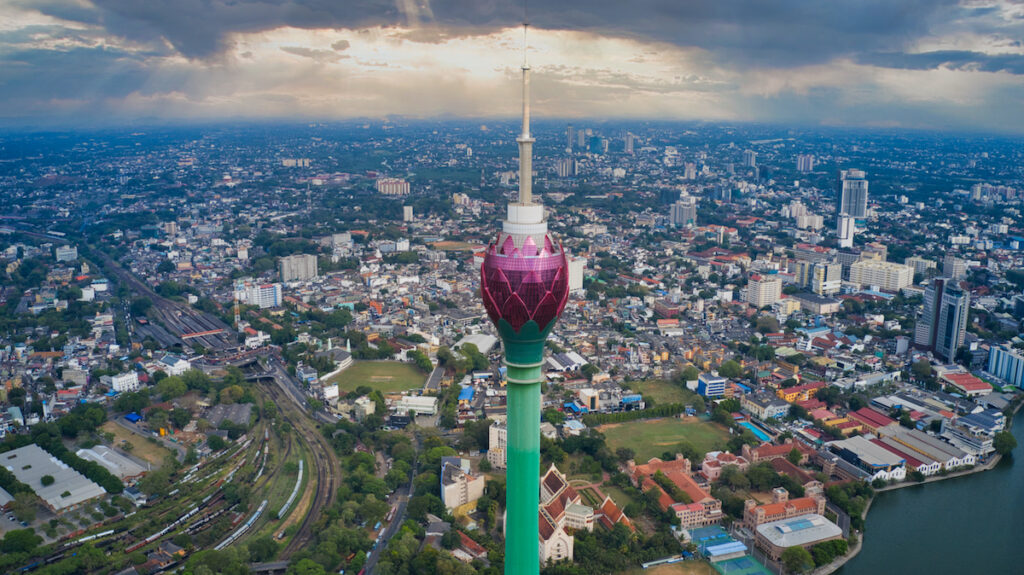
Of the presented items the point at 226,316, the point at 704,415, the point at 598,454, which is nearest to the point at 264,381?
the point at 226,316

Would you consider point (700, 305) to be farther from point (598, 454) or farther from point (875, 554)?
point (875, 554)

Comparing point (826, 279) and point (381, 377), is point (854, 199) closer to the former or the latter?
point (826, 279)

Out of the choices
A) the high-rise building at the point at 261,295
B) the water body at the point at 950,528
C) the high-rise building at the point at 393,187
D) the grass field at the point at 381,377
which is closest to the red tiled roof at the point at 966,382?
the water body at the point at 950,528

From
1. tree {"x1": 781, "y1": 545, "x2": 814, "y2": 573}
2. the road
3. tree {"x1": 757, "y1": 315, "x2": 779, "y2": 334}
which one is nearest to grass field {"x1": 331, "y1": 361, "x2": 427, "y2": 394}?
the road

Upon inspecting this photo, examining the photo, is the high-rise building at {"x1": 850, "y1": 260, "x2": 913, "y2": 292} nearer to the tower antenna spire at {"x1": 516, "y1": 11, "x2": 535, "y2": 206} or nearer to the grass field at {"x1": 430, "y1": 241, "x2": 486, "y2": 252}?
the grass field at {"x1": 430, "y1": 241, "x2": 486, "y2": 252}

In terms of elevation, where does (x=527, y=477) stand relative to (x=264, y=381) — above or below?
above

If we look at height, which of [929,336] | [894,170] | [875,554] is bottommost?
[875,554]

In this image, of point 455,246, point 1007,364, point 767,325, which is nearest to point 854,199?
point 767,325
